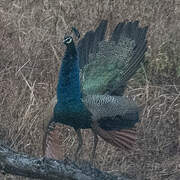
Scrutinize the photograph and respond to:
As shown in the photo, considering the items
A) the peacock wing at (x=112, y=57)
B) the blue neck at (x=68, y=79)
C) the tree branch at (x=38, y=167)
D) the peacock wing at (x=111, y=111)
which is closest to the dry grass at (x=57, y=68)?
the peacock wing at (x=112, y=57)

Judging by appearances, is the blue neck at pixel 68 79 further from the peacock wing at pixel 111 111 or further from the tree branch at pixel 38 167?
the tree branch at pixel 38 167

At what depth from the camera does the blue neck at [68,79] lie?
3510 millimetres

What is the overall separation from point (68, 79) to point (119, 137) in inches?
20.8

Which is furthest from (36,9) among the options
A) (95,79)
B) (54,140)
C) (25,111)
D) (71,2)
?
(54,140)

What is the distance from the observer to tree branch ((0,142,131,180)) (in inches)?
122

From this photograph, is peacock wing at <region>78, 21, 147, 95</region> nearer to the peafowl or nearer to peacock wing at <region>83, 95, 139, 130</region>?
the peafowl

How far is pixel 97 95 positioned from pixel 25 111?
0.99 m

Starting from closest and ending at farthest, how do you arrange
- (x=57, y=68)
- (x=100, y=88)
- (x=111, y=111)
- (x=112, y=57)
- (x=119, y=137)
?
1. (x=119, y=137)
2. (x=111, y=111)
3. (x=100, y=88)
4. (x=112, y=57)
5. (x=57, y=68)

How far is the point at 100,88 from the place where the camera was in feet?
13.1

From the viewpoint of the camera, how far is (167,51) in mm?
5035

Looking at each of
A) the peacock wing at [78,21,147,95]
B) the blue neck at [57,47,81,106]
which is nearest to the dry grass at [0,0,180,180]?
the peacock wing at [78,21,147,95]

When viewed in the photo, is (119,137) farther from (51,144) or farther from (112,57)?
(112,57)

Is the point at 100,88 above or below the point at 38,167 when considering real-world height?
above

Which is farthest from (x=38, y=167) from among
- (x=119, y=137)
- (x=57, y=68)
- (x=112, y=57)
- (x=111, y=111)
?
(x=57, y=68)
